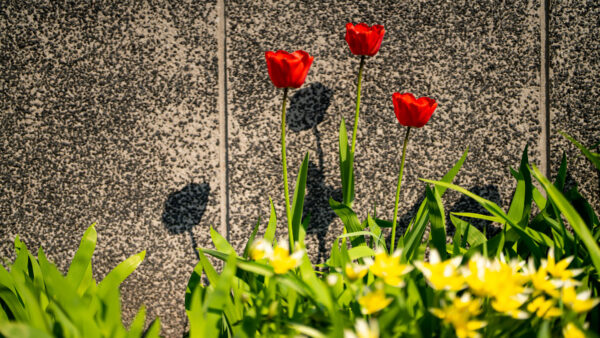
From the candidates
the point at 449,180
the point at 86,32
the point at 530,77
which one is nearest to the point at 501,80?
the point at 530,77

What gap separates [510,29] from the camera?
1.19m

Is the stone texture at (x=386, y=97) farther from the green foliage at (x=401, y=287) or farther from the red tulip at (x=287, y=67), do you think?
the red tulip at (x=287, y=67)

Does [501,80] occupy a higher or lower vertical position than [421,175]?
higher

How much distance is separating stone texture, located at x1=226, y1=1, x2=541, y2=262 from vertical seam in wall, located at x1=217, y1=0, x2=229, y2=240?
0.06 feet

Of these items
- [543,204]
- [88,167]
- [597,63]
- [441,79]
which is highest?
[597,63]

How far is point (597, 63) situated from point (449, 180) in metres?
0.71

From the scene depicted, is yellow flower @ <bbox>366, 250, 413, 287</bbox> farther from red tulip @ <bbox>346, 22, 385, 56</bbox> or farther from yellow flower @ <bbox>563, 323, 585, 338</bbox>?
red tulip @ <bbox>346, 22, 385, 56</bbox>

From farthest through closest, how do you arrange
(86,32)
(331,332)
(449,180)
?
(86,32) → (449,180) → (331,332)

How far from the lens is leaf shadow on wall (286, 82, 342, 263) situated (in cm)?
120

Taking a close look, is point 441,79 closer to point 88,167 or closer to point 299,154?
point 299,154

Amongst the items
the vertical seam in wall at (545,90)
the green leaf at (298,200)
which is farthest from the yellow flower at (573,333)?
the vertical seam in wall at (545,90)

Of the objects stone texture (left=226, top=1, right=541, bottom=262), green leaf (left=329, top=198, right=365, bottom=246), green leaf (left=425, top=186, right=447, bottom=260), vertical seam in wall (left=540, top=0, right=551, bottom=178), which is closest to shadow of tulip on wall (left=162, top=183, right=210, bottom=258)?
stone texture (left=226, top=1, right=541, bottom=262)

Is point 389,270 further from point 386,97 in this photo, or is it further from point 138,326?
point 386,97

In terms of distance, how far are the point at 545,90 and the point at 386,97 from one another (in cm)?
54
